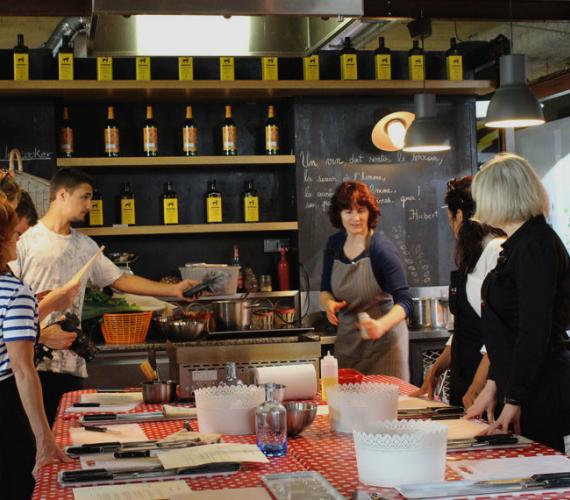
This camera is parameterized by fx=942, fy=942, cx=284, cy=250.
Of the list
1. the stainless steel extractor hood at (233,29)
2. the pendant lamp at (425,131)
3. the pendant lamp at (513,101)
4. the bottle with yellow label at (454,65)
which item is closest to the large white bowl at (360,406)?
the stainless steel extractor hood at (233,29)

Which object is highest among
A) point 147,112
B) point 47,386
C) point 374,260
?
point 147,112

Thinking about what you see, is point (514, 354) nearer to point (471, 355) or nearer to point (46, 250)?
point (471, 355)

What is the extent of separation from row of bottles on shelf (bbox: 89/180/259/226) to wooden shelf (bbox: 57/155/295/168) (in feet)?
0.73

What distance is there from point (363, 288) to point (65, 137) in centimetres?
238

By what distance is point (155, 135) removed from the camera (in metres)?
6.56

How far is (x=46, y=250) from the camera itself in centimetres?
498

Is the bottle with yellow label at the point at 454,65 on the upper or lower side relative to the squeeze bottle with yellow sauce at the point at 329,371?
upper

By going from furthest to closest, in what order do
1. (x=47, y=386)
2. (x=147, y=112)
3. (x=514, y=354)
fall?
(x=147, y=112) < (x=47, y=386) < (x=514, y=354)

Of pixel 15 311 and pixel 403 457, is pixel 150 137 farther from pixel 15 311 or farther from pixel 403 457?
pixel 403 457

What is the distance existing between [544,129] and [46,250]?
6.79 meters

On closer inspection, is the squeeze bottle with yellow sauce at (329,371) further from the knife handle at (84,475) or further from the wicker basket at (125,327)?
the wicker basket at (125,327)

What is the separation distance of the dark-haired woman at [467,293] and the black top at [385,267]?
1.31m

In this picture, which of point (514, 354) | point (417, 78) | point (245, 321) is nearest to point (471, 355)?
point (514, 354)

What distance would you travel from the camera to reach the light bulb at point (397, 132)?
259 inches
